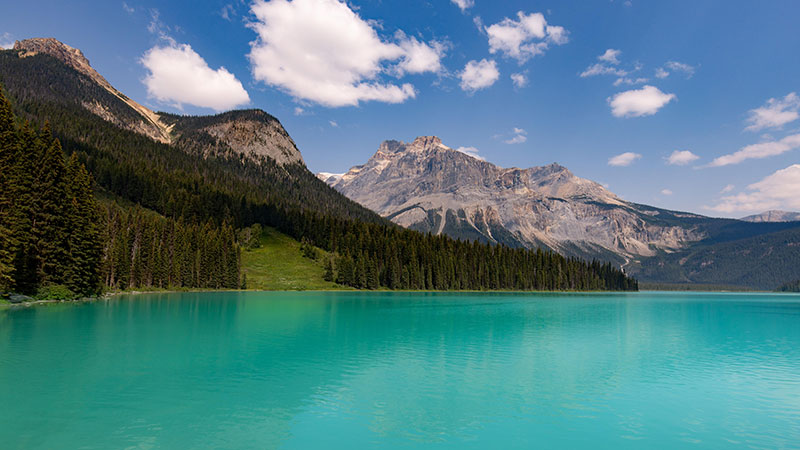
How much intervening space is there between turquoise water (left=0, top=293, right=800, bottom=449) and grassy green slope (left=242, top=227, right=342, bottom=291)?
377 ft

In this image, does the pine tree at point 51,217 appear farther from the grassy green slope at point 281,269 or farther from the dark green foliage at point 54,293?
the grassy green slope at point 281,269

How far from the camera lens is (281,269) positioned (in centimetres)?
17550

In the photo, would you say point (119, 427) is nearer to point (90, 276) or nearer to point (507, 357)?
point (507, 357)

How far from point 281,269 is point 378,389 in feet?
518

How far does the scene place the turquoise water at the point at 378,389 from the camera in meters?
17.5

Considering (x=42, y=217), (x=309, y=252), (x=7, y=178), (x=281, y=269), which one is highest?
(x=7, y=178)

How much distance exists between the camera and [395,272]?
18062 centimetres

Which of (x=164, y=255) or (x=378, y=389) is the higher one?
(x=164, y=255)

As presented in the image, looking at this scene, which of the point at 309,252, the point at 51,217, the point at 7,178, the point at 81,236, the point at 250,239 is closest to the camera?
the point at 7,178

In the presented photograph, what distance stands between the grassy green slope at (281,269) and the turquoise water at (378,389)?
115 m

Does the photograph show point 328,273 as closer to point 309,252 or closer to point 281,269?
point 281,269

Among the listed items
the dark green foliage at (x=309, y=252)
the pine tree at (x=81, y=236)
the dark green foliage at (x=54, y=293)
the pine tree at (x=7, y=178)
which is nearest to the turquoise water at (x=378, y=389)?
the pine tree at (x=7, y=178)

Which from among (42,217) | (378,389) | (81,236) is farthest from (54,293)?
(378,389)

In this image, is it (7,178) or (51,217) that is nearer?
(7,178)
